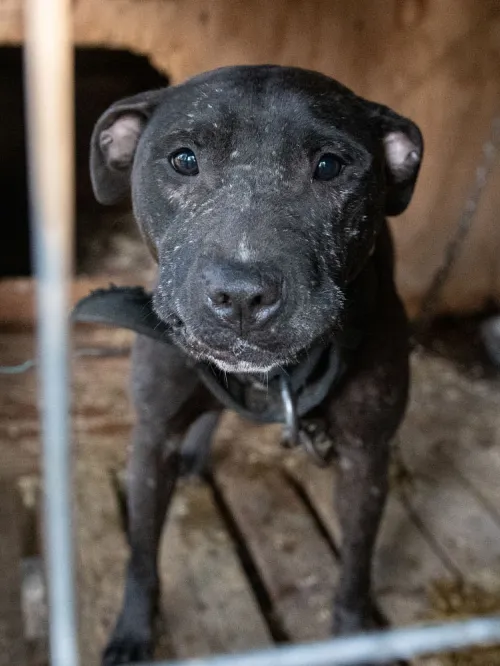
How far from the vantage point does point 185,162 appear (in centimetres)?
132

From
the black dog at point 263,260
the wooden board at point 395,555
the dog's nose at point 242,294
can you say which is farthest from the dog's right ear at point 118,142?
the wooden board at point 395,555

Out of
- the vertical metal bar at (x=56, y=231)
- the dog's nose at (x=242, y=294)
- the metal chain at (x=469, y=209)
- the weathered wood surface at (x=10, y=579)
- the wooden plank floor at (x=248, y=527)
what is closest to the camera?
the vertical metal bar at (x=56, y=231)

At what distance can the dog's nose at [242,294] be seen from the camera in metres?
1.14

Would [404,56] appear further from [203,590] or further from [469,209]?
[203,590]

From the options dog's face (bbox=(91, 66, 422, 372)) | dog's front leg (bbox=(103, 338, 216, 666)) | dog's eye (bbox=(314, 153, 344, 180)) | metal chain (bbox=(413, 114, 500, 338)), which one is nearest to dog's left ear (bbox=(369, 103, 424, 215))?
dog's face (bbox=(91, 66, 422, 372))

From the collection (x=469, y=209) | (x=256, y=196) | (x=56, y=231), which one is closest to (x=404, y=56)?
(x=469, y=209)

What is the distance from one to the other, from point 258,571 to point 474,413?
3.06 ft

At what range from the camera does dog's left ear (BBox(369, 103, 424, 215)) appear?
1.40 m

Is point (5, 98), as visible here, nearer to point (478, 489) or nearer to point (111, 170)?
point (111, 170)

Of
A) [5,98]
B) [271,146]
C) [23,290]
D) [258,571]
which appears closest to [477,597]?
[258,571]

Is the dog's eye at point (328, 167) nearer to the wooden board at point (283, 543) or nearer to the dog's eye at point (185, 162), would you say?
the dog's eye at point (185, 162)

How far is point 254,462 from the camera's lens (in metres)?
2.26

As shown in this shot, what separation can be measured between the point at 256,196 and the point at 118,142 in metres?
0.33

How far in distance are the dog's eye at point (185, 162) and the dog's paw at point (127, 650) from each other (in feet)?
2.87
